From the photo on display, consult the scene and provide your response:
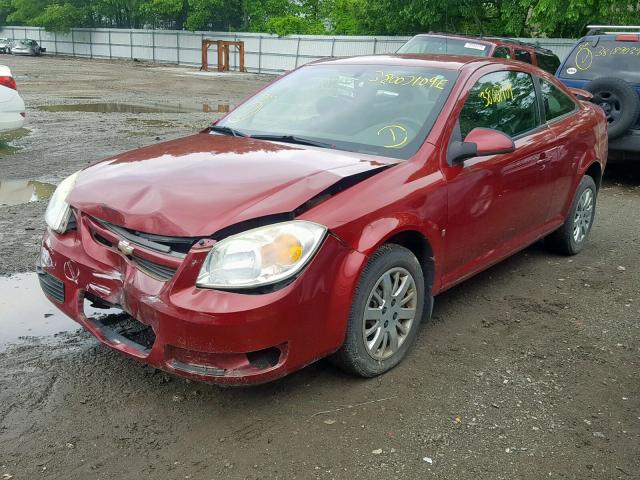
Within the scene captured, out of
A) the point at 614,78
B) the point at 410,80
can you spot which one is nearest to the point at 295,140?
the point at 410,80

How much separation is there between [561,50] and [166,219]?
83.6ft

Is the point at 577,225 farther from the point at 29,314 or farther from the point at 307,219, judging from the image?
the point at 29,314

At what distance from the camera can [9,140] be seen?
10.6m

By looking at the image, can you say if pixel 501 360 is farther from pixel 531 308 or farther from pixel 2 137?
pixel 2 137

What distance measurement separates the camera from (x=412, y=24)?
29797mm

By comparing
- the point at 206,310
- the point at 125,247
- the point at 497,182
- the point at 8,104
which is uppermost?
the point at 497,182

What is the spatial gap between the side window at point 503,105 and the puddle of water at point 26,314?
277 centimetres

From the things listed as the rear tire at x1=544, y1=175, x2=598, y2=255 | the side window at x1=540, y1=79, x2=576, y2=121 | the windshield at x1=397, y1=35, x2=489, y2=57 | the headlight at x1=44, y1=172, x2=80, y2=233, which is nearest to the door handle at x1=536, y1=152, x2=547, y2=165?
the side window at x1=540, y1=79, x2=576, y2=121

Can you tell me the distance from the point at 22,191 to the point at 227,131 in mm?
3893

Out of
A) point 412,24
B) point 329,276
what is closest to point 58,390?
point 329,276

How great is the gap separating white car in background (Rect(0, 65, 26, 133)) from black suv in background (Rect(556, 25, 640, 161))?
7694 millimetres

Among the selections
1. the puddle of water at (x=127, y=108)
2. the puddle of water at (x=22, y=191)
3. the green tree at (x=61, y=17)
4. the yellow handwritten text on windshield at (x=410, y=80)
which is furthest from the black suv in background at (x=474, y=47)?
the green tree at (x=61, y=17)

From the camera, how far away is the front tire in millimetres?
3228

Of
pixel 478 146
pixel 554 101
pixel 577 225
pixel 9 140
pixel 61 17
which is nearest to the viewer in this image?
pixel 478 146
